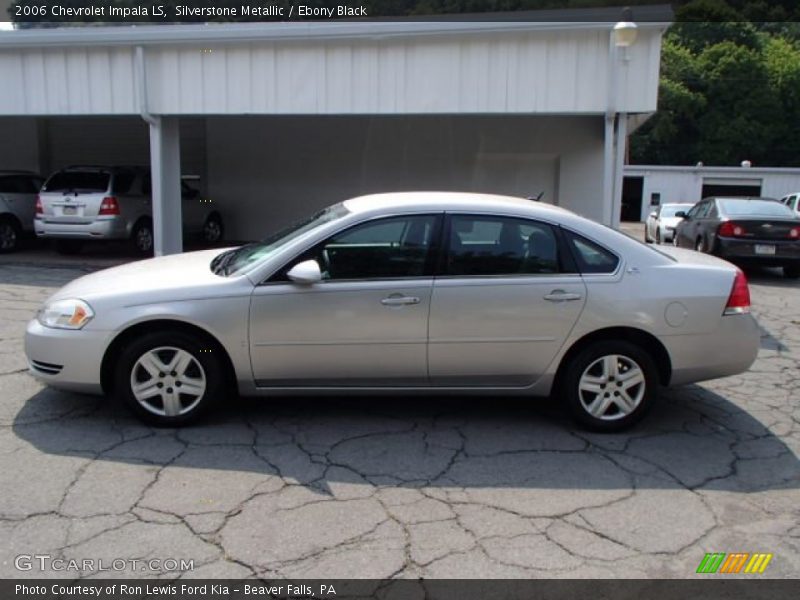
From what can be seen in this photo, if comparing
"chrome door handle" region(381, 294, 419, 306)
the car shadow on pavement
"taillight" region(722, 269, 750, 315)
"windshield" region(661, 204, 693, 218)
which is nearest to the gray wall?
"taillight" region(722, 269, 750, 315)

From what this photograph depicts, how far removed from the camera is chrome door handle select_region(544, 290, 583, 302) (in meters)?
4.43

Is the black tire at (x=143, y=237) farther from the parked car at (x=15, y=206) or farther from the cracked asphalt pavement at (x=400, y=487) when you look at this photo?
the cracked asphalt pavement at (x=400, y=487)

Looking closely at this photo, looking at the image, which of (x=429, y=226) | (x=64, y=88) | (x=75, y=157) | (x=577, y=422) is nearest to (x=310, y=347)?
(x=429, y=226)

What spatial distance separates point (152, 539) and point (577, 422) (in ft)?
8.96

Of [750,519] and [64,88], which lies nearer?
[750,519]

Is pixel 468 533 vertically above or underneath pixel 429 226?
underneath

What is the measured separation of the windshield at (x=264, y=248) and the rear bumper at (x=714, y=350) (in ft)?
7.79

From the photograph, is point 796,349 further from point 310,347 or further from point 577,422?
A: point 310,347

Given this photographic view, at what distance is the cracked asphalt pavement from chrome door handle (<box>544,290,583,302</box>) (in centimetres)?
91

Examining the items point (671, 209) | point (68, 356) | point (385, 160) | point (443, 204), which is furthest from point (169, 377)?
point (671, 209)

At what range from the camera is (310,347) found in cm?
439

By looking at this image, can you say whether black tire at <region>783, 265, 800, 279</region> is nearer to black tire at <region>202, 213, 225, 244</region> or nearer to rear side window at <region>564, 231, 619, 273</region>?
rear side window at <region>564, 231, 619, 273</region>

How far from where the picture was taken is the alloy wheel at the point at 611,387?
4.52 metres

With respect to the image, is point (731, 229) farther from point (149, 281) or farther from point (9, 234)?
point (9, 234)
